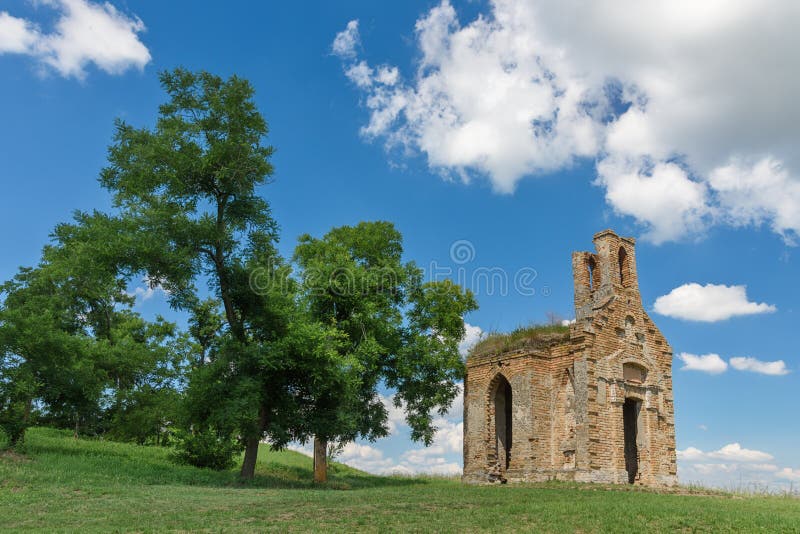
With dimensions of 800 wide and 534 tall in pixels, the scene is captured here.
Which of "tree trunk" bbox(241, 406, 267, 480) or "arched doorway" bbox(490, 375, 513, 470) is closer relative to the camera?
"tree trunk" bbox(241, 406, 267, 480)

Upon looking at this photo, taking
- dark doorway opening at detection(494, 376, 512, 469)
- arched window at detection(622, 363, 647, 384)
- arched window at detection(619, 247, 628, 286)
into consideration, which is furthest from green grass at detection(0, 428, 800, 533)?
arched window at detection(619, 247, 628, 286)

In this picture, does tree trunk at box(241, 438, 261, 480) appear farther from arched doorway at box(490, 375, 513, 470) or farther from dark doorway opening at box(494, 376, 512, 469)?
dark doorway opening at box(494, 376, 512, 469)

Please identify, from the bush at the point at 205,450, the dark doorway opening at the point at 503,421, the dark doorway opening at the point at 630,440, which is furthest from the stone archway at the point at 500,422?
the bush at the point at 205,450

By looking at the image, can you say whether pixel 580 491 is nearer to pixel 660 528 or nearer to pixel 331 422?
pixel 660 528

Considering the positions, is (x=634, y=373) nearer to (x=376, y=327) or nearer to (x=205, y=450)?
(x=376, y=327)

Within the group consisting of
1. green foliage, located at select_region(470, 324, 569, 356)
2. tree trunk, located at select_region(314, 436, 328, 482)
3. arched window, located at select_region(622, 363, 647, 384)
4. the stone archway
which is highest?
green foliage, located at select_region(470, 324, 569, 356)

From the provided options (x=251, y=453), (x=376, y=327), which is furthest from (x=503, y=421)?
(x=251, y=453)

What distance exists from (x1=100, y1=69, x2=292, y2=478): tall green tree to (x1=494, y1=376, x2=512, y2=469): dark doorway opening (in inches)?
360

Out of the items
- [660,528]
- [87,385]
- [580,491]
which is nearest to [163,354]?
[87,385]

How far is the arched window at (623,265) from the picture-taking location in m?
24.3

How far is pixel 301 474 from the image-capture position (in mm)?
26719

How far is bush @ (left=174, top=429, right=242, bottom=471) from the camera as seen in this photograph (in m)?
24.2

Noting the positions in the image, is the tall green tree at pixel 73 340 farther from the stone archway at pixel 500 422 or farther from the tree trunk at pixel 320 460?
the stone archway at pixel 500 422

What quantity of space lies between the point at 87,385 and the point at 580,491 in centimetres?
1868
